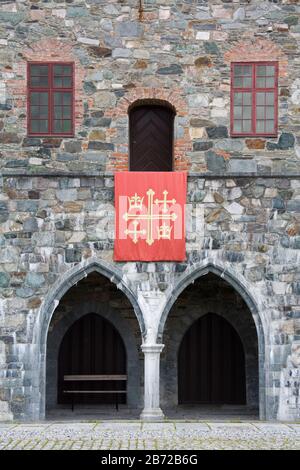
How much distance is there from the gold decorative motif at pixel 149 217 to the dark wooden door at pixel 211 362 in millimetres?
3071

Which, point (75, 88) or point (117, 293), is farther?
point (117, 293)

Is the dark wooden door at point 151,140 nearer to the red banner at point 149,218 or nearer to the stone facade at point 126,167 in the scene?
the stone facade at point 126,167

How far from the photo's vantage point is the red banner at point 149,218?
16641 mm

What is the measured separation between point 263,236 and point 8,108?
5105 mm

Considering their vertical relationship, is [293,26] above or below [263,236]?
above

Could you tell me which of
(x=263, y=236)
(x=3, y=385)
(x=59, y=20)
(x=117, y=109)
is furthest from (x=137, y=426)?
(x=59, y=20)

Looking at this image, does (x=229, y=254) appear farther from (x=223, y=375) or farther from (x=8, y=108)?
(x=8, y=108)

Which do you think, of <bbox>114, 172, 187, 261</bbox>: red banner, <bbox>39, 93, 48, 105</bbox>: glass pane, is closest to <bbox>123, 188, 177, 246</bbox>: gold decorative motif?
<bbox>114, 172, 187, 261</bbox>: red banner

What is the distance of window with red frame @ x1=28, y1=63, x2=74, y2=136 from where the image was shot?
16984mm

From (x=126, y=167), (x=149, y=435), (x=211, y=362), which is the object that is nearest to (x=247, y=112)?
(x=126, y=167)

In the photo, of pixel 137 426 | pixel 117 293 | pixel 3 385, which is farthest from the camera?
pixel 117 293

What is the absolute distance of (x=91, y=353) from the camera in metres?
19.0

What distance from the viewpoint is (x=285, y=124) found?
17.0 m

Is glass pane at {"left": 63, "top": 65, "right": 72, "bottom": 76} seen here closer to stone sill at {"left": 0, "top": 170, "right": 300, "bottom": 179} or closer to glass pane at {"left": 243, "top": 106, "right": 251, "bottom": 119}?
stone sill at {"left": 0, "top": 170, "right": 300, "bottom": 179}
